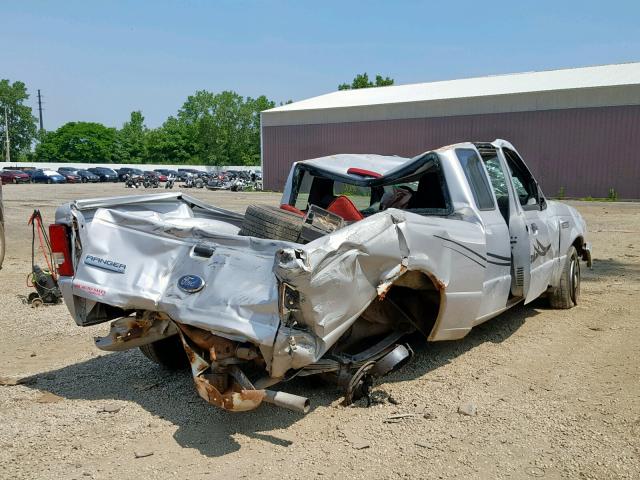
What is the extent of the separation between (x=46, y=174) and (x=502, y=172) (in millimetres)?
57908

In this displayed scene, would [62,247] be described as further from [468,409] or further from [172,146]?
[172,146]

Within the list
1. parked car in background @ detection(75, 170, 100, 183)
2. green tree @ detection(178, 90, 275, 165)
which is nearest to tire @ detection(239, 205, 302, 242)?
parked car in background @ detection(75, 170, 100, 183)

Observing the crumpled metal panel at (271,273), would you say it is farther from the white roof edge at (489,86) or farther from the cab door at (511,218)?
the white roof edge at (489,86)

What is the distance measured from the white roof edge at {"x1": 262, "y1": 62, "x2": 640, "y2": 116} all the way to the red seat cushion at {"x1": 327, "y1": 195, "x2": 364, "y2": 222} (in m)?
30.1

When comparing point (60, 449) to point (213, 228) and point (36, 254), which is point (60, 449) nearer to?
point (213, 228)

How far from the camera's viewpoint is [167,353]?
5.43 metres

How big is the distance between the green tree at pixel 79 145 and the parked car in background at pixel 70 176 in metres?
38.9

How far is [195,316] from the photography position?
3988 mm

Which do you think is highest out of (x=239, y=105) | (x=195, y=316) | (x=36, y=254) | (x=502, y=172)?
(x=239, y=105)

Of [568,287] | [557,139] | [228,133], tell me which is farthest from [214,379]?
[228,133]

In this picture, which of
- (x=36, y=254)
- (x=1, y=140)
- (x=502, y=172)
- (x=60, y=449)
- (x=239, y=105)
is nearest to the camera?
(x=60, y=449)

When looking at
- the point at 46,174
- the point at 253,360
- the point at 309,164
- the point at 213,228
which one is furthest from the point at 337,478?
the point at 46,174

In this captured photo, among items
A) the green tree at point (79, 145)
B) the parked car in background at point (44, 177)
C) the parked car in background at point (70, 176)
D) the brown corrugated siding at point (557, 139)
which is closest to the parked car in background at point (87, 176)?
the parked car in background at point (70, 176)

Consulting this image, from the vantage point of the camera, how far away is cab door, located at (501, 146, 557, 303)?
5992mm
